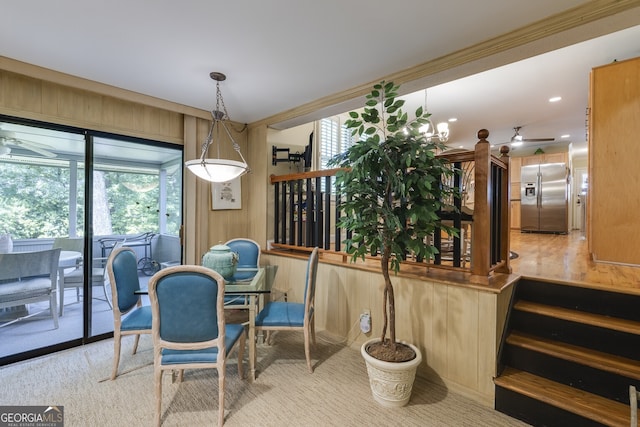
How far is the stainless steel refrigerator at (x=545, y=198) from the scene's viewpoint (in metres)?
6.77

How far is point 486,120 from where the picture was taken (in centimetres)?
539

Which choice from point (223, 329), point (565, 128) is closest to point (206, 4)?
point (223, 329)

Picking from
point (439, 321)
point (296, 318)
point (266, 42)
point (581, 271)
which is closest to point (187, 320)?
point (296, 318)

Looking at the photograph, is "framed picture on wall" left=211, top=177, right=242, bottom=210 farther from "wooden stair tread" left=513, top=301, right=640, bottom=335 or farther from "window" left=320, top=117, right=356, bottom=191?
"wooden stair tread" left=513, top=301, right=640, bottom=335

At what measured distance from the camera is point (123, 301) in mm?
2416

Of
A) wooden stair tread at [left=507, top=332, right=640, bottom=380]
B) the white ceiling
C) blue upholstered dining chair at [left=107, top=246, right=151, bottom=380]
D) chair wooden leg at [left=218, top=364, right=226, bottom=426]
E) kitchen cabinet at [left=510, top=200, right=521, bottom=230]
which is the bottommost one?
chair wooden leg at [left=218, top=364, right=226, bottom=426]

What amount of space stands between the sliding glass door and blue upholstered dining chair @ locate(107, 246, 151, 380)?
36.8 inches

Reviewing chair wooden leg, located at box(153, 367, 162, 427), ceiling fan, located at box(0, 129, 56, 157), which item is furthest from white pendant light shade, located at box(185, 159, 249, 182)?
ceiling fan, located at box(0, 129, 56, 157)

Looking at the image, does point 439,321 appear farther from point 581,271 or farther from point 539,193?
point 539,193

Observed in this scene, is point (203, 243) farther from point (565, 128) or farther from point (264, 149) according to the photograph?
point (565, 128)

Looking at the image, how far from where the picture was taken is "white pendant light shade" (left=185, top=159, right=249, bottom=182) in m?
2.28

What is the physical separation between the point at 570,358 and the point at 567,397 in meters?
0.24

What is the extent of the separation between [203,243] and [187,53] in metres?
2.27

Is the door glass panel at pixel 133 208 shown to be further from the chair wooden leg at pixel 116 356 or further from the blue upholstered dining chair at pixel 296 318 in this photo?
the blue upholstered dining chair at pixel 296 318
